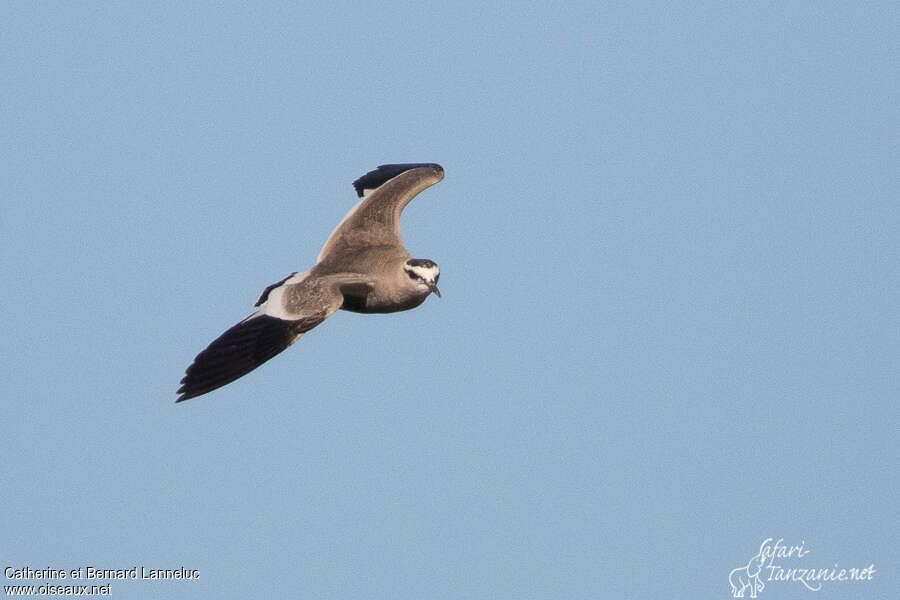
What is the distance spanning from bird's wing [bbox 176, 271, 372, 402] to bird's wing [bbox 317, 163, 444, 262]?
1.68 metres

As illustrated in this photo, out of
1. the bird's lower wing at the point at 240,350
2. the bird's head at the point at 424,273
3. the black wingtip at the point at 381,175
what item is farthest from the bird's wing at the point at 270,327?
the black wingtip at the point at 381,175

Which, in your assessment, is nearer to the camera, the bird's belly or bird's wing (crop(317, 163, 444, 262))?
the bird's belly

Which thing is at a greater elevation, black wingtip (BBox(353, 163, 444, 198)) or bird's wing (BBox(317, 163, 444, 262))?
black wingtip (BBox(353, 163, 444, 198))

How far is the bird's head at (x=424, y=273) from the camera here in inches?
717

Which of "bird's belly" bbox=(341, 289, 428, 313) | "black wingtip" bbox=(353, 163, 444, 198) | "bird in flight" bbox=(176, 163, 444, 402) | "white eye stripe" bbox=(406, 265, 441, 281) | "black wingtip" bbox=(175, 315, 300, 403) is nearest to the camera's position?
"black wingtip" bbox=(175, 315, 300, 403)

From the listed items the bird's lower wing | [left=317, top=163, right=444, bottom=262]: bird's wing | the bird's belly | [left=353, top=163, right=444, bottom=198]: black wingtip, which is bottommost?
the bird's lower wing

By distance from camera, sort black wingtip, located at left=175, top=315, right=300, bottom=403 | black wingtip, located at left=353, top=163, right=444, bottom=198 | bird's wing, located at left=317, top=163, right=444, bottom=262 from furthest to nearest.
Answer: black wingtip, located at left=353, top=163, right=444, bottom=198 < bird's wing, located at left=317, top=163, right=444, bottom=262 < black wingtip, located at left=175, top=315, right=300, bottom=403

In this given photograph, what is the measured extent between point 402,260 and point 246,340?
136 inches

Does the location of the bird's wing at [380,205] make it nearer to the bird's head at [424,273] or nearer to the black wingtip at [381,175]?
the black wingtip at [381,175]

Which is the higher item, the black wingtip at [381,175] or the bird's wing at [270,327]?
the black wingtip at [381,175]

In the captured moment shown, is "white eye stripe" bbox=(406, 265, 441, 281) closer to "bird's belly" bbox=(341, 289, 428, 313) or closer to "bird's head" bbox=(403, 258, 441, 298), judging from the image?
"bird's head" bbox=(403, 258, 441, 298)

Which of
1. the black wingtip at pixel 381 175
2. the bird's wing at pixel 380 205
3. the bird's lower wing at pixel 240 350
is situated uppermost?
the black wingtip at pixel 381 175

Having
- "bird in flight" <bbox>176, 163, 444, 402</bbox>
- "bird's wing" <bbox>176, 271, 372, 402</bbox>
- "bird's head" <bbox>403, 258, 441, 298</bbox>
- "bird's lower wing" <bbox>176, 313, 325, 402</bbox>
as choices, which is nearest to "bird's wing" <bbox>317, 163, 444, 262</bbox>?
"bird in flight" <bbox>176, 163, 444, 402</bbox>

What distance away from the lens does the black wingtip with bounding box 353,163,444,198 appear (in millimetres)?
21625
